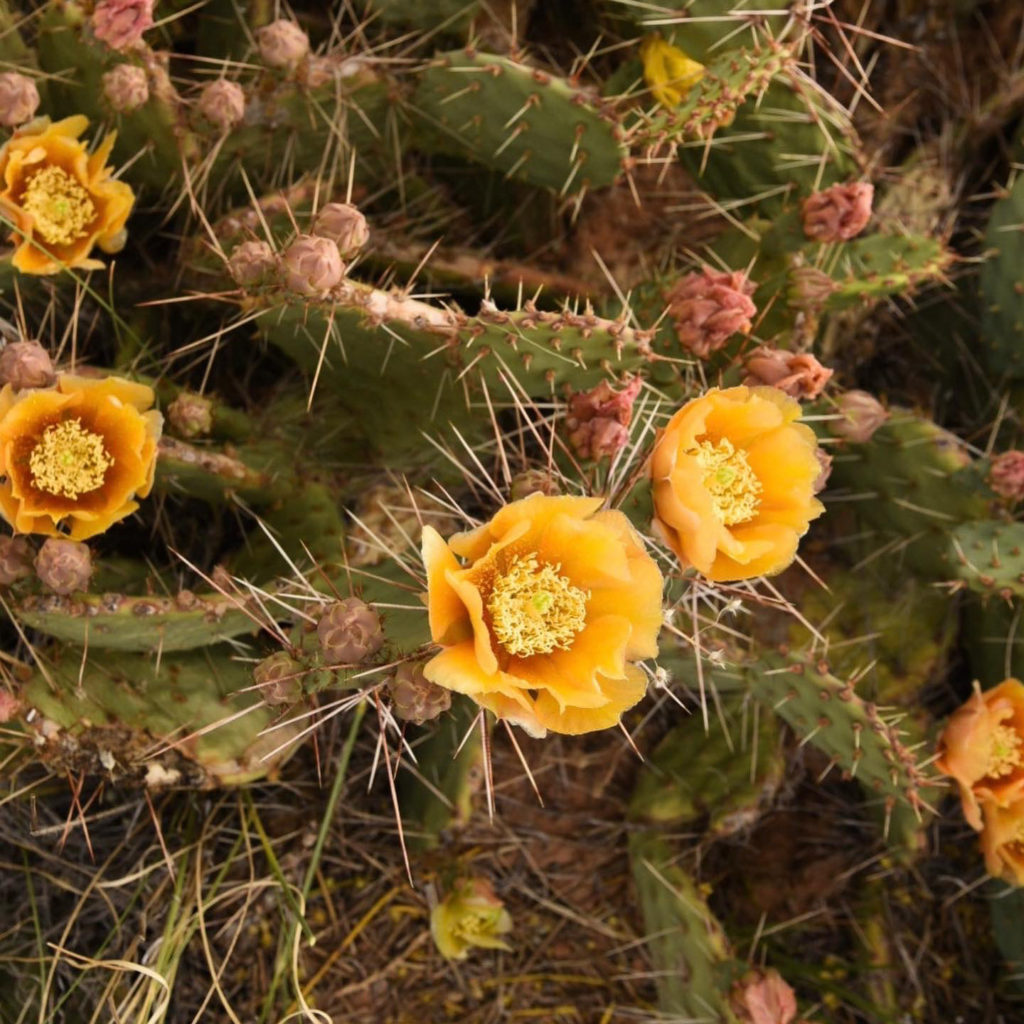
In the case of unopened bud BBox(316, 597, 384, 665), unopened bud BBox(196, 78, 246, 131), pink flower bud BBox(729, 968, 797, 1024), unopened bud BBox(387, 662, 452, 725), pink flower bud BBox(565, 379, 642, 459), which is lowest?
pink flower bud BBox(729, 968, 797, 1024)

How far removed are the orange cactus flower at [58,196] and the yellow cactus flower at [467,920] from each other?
1087 mm

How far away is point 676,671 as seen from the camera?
5.08 ft

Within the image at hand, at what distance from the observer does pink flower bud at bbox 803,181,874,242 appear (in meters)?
1.53

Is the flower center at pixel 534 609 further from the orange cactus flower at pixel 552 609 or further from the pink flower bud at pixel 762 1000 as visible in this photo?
the pink flower bud at pixel 762 1000

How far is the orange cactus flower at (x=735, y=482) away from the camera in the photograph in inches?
44.6

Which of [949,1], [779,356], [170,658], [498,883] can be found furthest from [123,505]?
[949,1]

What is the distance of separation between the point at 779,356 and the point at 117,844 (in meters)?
1.23

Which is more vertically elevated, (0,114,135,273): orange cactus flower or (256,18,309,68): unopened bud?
(256,18,309,68): unopened bud

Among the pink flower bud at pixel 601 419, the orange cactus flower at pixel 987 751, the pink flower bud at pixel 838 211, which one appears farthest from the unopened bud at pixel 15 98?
the orange cactus flower at pixel 987 751

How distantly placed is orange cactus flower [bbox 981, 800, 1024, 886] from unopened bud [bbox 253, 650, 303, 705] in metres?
1.10

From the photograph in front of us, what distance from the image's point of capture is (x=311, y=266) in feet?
3.81

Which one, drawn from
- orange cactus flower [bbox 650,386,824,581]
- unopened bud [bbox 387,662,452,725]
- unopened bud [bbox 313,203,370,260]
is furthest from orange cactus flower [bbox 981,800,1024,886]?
unopened bud [bbox 313,203,370,260]

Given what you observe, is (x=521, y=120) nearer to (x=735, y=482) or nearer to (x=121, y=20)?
(x=121, y=20)

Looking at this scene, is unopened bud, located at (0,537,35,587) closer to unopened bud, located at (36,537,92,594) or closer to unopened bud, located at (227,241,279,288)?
unopened bud, located at (36,537,92,594)
